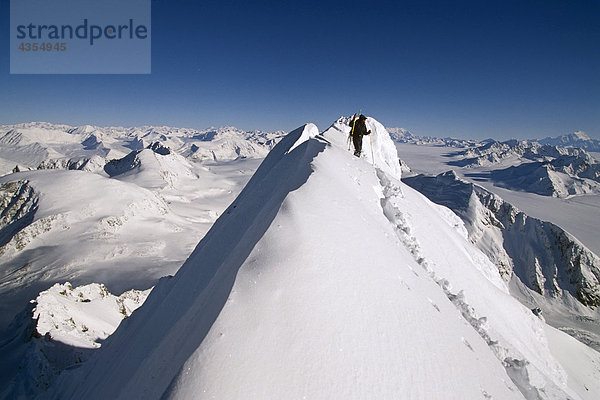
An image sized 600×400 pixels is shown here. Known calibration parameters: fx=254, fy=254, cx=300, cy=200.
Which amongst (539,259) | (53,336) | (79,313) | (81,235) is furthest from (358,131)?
(539,259)

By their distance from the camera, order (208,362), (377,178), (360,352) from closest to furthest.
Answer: (208,362), (360,352), (377,178)

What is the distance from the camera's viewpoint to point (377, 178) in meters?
12.3

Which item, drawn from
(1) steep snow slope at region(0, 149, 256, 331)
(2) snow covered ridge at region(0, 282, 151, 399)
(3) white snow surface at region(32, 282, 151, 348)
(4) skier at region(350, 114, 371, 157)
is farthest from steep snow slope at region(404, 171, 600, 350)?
(2) snow covered ridge at region(0, 282, 151, 399)

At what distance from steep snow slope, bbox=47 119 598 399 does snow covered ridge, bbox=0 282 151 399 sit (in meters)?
5.65

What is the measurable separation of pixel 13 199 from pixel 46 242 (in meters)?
13.3

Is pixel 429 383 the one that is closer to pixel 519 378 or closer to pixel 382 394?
pixel 382 394

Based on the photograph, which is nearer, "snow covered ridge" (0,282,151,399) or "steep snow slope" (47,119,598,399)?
"steep snow slope" (47,119,598,399)

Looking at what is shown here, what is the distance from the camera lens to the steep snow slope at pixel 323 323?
10.3 ft

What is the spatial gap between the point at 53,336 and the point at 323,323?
705 inches

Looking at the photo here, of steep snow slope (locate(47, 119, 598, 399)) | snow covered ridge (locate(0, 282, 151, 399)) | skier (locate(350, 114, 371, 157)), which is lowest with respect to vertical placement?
snow covered ridge (locate(0, 282, 151, 399))

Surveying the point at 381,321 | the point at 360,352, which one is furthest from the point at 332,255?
the point at 360,352

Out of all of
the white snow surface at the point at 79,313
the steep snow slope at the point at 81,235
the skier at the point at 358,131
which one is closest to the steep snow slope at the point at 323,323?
the skier at the point at 358,131

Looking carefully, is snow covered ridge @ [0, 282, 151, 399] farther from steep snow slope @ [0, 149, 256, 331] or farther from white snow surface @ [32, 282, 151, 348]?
steep snow slope @ [0, 149, 256, 331]

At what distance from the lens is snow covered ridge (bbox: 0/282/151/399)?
38.9ft
